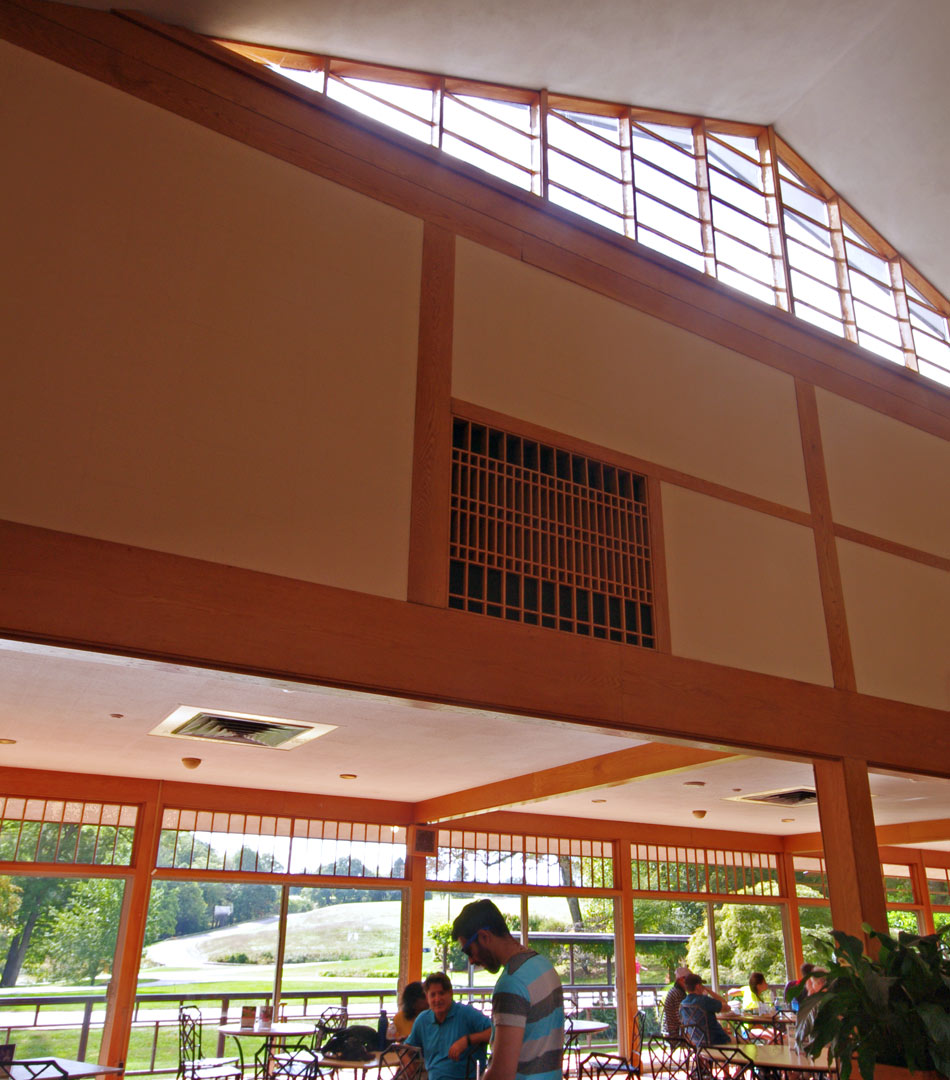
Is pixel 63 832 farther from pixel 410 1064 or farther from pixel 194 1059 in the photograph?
pixel 410 1064

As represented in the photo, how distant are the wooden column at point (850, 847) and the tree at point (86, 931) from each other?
5327mm

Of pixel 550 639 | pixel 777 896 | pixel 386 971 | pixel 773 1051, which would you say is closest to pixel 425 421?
pixel 550 639

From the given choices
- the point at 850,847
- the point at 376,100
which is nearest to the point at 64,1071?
the point at 850,847

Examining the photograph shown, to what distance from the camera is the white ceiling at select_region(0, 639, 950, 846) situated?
4676mm

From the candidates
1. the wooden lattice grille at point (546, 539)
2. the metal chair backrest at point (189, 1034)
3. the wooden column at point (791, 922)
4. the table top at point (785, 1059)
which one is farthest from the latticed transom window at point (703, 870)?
the wooden lattice grille at point (546, 539)

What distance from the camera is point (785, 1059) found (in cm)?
529

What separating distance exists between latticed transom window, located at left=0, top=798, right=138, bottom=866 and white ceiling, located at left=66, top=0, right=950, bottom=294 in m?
5.69

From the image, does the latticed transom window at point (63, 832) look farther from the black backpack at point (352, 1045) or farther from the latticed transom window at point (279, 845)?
the black backpack at point (352, 1045)

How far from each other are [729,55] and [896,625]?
13.3ft

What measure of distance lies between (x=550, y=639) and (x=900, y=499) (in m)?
3.35

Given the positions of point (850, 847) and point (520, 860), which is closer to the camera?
point (850, 847)

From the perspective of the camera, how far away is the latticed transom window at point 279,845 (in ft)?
24.7

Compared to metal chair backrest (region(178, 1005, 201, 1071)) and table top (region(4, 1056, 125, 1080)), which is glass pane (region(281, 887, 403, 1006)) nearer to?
metal chair backrest (region(178, 1005, 201, 1071))

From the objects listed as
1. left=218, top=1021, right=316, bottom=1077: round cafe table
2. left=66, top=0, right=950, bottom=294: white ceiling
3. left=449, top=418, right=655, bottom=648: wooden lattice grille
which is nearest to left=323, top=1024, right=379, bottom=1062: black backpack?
left=218, top=1021, right=316, bottom=1077: round cafe table
